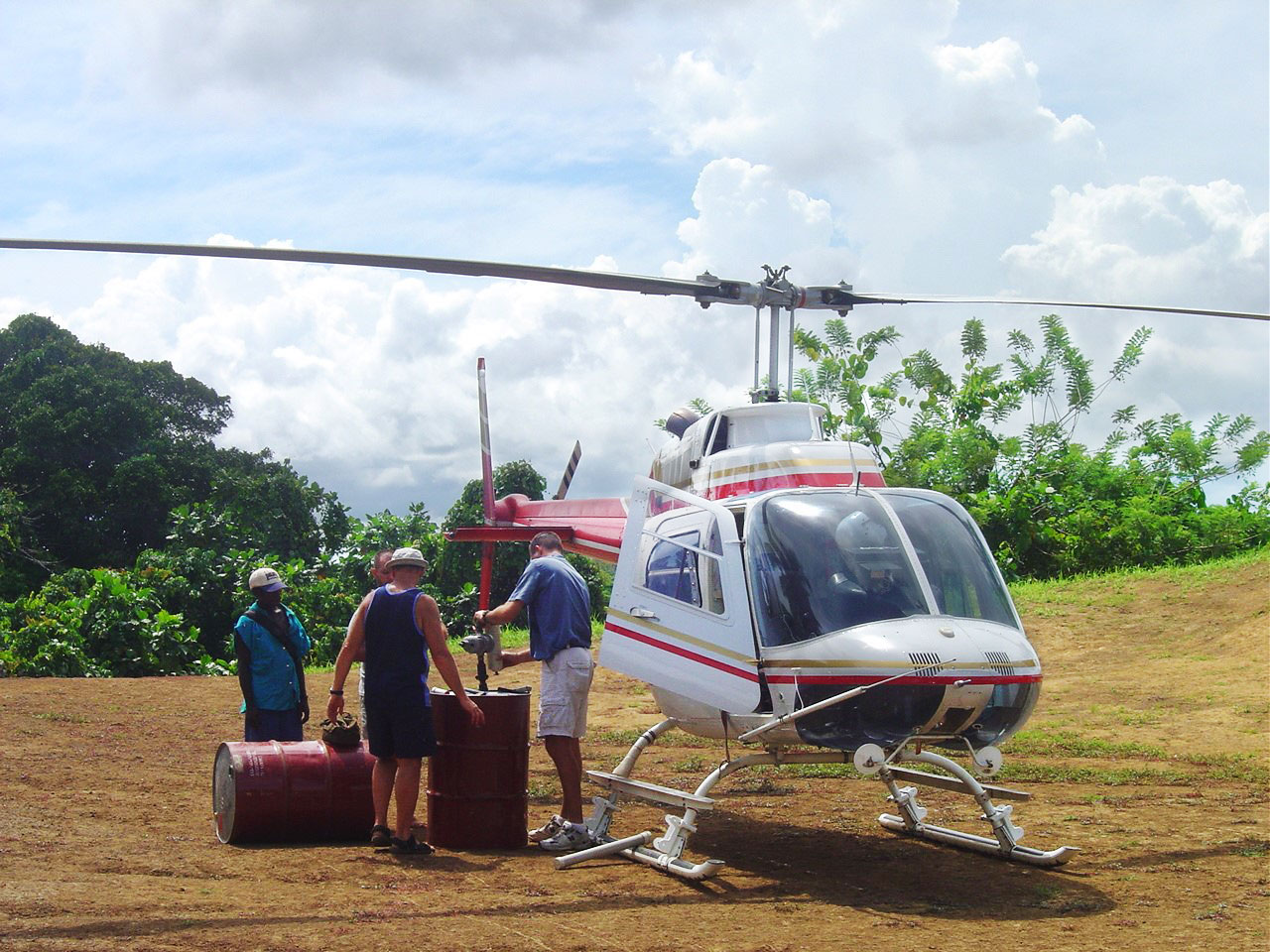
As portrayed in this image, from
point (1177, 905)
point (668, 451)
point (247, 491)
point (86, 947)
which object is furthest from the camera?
point (247, 491)

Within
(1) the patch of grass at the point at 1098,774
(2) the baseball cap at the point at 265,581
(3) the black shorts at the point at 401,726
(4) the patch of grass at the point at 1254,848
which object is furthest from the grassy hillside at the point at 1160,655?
(2) the baseball cap at the point at 265,581

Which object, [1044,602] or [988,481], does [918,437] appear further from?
[1044,602]

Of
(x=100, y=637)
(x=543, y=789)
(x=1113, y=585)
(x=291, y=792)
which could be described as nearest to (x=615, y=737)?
(x=543, y=789)

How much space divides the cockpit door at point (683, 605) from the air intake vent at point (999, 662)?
46.0 inches

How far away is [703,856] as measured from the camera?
7270 millimetres

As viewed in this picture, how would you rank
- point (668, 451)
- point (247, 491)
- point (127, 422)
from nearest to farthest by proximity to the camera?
point (668, 451), point (247, 491), point (127, 422)

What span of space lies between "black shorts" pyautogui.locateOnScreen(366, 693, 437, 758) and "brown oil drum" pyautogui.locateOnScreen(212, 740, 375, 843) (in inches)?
16.0

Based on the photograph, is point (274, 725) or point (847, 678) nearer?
point (847, 678)

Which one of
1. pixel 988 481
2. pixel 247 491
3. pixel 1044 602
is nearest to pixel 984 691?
pixel 1044 602

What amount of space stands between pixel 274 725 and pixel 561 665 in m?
1.96

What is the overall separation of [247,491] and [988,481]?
15278 millimetres

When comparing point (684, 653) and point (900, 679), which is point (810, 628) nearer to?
point (900, 679)

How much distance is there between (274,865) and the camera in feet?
21.1

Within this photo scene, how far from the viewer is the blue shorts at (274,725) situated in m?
7.80
